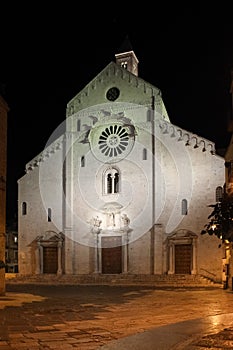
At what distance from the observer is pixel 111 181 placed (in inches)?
1414

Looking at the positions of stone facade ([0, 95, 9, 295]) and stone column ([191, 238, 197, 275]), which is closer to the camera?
stone facade ([0, 95, 9, 295])

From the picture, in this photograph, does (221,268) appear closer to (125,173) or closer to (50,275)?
(125,173)

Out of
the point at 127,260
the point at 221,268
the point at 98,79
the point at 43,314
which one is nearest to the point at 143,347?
the point at 43,314

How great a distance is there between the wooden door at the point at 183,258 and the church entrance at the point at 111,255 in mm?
4160

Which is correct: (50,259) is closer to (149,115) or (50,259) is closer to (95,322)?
(149,115)

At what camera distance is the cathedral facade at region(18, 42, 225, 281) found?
32.7 metres

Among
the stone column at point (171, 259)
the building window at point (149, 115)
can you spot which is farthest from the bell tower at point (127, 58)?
the stone column at point (171, 259)

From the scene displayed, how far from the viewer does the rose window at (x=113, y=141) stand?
35.8m

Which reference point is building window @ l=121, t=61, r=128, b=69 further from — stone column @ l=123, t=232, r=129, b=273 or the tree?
the tree

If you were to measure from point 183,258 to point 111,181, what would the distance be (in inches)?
301

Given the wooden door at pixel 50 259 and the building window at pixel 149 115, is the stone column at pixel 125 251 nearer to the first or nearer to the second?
the wooden door at pixel 50 259

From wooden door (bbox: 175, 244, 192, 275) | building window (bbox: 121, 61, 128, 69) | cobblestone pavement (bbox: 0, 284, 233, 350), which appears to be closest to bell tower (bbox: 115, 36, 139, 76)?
building window (bbox: 121, 61, 128, 69)

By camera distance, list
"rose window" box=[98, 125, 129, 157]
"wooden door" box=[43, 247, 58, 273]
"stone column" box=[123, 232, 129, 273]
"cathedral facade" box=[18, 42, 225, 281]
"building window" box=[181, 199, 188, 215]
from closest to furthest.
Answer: "cathedral facade" box=[18, 42, 225, 281]
"building window" box=[181, 199, 188, 215]
"stone column" box=[123, 232, 129, 273]
"rose window" box=[98, 125, 129, 157]
"wooden door" box=[43, 247, 58, 273]

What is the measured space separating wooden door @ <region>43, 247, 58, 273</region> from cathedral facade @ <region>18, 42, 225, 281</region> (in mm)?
73
